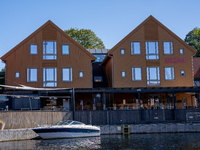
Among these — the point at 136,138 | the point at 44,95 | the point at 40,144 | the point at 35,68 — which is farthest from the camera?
the point at 35,68

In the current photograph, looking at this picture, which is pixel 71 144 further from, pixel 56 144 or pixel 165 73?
pixel 165 73

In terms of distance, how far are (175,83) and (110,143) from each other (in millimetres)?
15698

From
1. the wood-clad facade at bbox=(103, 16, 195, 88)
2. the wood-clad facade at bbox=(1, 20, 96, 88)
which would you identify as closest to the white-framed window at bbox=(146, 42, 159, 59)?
the wood-clad facade at bbox=(103, 16, 195, 88)

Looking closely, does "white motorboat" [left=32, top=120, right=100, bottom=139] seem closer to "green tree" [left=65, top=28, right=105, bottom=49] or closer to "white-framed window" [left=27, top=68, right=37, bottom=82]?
"white-framed window" [left=27, top=68, right=37, bottom=82]

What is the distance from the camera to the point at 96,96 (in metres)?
37.2

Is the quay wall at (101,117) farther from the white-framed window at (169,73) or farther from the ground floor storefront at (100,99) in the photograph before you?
the white-framed window at (169,73)

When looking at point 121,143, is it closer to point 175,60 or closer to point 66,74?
point 66,74

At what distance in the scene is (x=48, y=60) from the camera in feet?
119

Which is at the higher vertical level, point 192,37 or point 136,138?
point 192,37

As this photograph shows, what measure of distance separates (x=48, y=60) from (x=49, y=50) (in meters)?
1.22

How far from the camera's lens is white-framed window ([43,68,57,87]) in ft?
117

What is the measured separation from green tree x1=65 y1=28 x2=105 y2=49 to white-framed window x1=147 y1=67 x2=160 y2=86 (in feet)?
78.7

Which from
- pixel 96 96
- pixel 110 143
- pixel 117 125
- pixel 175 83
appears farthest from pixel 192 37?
pixel 110 143

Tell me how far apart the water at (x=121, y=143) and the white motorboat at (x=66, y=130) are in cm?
68
